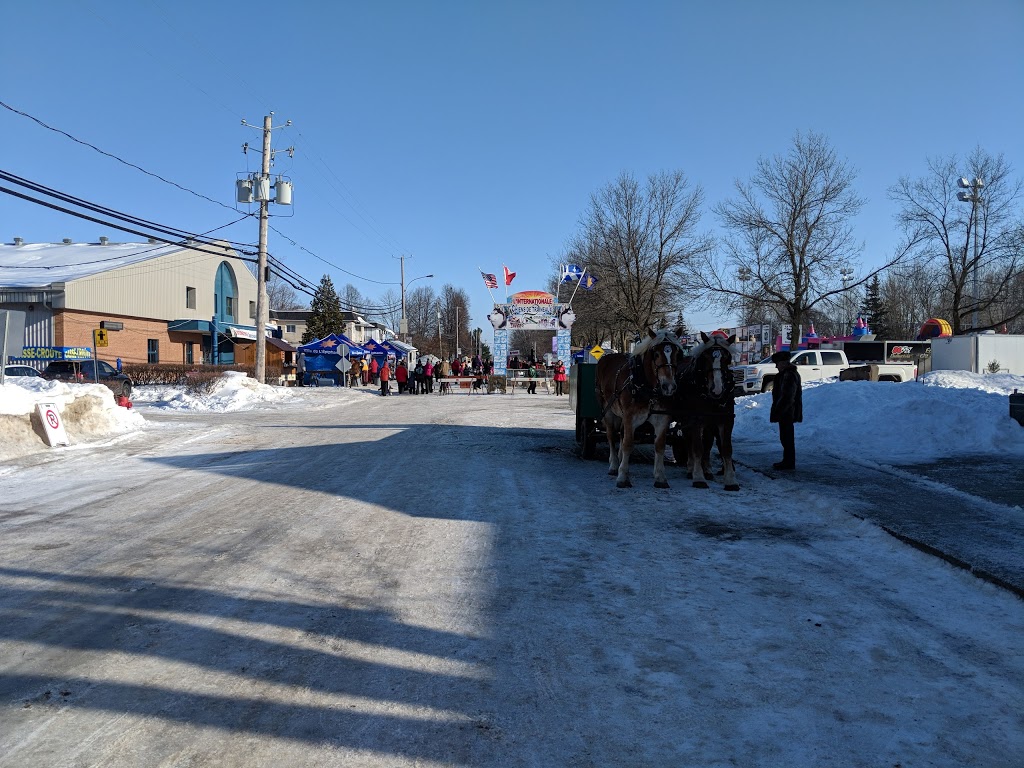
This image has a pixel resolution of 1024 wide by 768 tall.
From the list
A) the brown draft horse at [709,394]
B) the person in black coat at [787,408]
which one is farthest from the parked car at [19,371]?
the person in black coat at [787,408]

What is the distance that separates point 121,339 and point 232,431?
32.6 metres

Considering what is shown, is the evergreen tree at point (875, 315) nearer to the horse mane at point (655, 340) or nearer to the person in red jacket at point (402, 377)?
the person in red jacket at point (402, 377)

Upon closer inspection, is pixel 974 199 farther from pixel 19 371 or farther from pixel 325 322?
pixel 325 322

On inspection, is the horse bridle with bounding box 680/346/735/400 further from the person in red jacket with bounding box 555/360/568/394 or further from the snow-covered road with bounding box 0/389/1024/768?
the person in red jacket with bounding box 555/360/568/394

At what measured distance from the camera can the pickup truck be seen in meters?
27.9

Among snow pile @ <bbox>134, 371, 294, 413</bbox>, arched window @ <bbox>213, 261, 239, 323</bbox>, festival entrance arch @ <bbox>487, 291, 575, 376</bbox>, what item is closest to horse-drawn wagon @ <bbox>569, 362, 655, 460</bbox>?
snow pile @ <bbox>134, 371, 294, 413</bbox>

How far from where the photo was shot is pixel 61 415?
13.8 metres

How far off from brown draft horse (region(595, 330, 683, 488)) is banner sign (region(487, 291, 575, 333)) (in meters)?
32.5

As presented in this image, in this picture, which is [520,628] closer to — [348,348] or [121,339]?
[348,348]

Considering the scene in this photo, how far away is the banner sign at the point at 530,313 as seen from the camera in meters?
42.4

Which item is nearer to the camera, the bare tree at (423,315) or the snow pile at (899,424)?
the snow pile at (899,424)

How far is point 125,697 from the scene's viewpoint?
3482 millimetres

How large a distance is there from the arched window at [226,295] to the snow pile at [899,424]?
47972 millimetres

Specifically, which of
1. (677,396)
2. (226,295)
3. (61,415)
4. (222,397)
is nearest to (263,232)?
(222,397)
